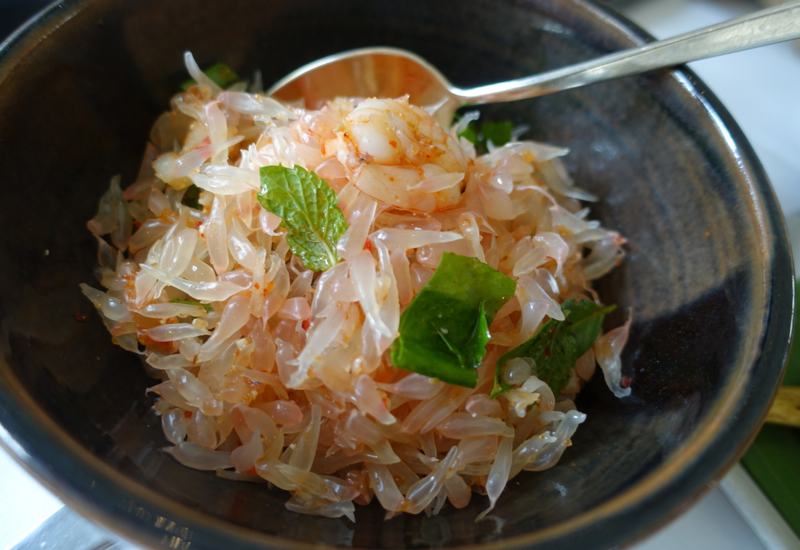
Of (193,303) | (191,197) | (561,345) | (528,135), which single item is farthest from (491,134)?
(193,303)

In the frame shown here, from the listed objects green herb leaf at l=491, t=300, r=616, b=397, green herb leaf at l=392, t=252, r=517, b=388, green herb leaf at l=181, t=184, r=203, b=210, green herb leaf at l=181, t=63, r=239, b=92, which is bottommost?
green herb leaf at l=491, t=300, r=616, b=397

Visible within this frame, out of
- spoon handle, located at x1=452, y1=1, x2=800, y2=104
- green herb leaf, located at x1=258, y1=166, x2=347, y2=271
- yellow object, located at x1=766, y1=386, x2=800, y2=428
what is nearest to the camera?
green herb leaf, located at x1=258, y1=166, x2=347, y2=271

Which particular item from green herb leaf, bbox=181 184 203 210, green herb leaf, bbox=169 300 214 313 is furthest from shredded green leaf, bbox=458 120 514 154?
green herb leaf, bbox=169 300 214 313

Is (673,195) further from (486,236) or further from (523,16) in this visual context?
(523,16)

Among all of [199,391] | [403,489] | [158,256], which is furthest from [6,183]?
[403,489]

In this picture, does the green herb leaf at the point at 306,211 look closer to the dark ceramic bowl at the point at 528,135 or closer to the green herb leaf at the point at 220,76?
the dark ceramic bowl at the point at 528,135

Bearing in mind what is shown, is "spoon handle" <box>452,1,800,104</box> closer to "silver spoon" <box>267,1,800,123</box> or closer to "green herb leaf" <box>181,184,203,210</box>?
"silver spoon" <box>267,1,800,123</box>
